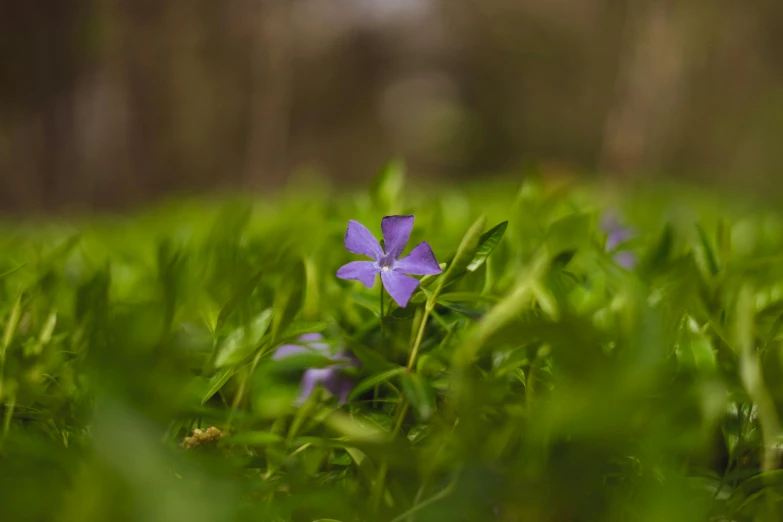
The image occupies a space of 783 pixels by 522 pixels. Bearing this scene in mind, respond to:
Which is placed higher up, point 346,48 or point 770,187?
point 346,48

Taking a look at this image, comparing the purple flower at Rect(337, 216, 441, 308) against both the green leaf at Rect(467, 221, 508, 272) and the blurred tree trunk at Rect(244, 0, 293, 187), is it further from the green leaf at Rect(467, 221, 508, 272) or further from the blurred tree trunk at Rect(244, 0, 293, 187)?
the blurred tree trunk at Rect(244, 0, 293, 187)

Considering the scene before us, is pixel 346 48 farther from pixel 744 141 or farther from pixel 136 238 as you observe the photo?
pixel 136 238

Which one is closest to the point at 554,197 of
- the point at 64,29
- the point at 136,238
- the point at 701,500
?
the point at 701,500

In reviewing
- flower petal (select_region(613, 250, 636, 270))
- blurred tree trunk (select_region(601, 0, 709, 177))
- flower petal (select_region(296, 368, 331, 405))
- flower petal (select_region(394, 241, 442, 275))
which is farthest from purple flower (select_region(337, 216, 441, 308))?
blurred tree trunk (select_region(601, 0, 709, 177))

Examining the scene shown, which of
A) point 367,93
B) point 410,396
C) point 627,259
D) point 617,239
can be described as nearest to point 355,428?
point 410,396

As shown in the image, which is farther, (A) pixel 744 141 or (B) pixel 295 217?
(A) pixel 744 141

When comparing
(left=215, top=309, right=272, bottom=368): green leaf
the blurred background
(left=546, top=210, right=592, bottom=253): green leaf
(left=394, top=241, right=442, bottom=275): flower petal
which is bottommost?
the blurred background

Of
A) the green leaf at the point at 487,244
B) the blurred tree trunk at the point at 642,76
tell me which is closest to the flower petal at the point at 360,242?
the green leaf at the point at 487,244
